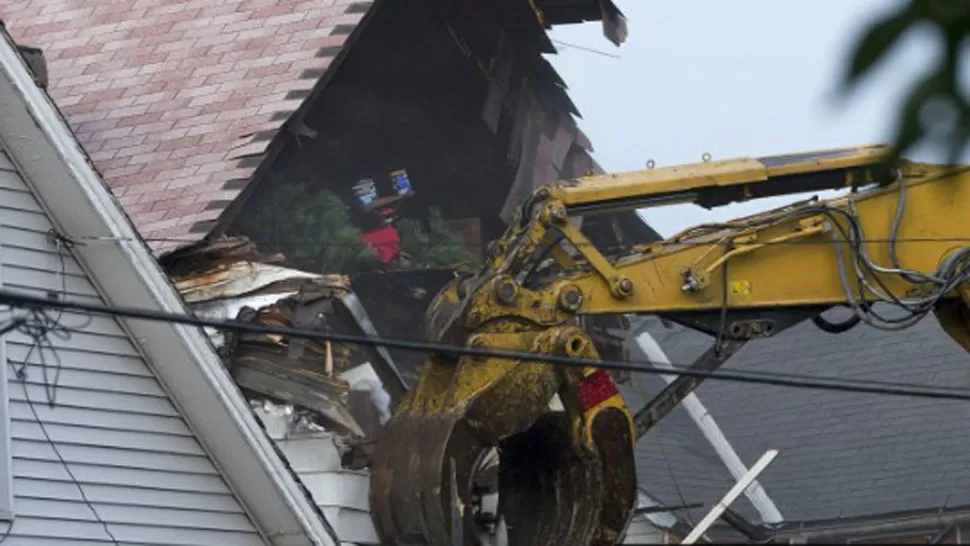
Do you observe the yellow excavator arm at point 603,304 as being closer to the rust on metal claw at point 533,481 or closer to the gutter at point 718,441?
the rust on metal claw at point 533,481

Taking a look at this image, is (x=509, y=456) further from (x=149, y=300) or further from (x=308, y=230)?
(x=308, y=230)

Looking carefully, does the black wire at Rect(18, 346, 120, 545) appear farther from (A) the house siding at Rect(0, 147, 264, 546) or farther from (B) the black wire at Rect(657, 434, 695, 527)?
(B) the black wire at Rect(657, 434, 695, 527)

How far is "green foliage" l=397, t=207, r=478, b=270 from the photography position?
15.3 m

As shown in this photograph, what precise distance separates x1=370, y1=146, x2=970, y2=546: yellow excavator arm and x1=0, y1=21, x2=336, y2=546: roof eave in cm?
80

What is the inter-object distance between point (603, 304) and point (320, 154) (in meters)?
5.05

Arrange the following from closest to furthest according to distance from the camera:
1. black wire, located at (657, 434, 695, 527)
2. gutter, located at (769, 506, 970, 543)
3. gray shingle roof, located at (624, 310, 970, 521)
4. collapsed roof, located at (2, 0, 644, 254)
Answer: collapsed roof, located at (2, 0, 644, 254)
gutter, located at (769, 506, 970, 543)
black wire, located at (657, 434, 695, 527)
gray shingle roof, located at (624, 310, 970, 521)

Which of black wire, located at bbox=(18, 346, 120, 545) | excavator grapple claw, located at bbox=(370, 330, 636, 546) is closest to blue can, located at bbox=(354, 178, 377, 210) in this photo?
excavator grapple claw, located at bbox=(370, 330, 636, 546)

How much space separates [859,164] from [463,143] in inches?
248

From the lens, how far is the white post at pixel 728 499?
52.5 ft

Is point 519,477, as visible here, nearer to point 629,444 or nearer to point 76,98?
point 629,444

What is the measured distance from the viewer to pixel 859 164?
1105cm

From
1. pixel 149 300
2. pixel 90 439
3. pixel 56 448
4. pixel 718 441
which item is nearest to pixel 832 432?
pixel 718 441

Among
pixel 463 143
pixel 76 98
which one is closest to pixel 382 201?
pixel 463 143

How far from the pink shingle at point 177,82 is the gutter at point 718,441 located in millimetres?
4313
